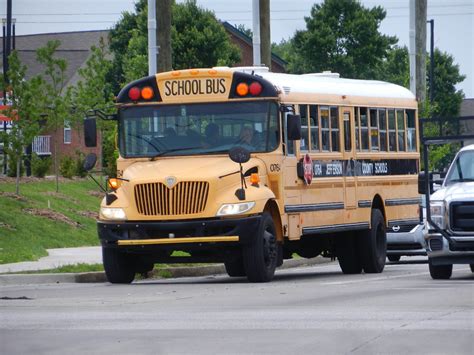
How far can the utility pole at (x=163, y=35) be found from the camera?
2642 centimetres

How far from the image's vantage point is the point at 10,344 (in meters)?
12.4

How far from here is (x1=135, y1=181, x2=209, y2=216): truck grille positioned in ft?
66.5

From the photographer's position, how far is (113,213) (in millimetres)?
20781

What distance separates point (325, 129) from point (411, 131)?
393 centimetres

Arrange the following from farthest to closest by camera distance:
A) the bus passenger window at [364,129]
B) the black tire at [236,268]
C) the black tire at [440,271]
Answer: the bus passenger window at [364,129]
the black tire at [236,268]
the black tire at [440,271]

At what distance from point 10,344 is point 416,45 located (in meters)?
31.1

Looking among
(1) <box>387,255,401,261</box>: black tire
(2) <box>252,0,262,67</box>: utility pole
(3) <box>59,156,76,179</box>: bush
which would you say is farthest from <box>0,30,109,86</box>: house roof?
(1) <box>387,255,401,261</box>: black tire

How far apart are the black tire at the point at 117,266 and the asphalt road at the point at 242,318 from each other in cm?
50

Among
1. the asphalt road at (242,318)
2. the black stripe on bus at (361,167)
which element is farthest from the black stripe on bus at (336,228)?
the asphalt road at (242,318)

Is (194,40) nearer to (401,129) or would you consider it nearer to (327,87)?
(401,129)

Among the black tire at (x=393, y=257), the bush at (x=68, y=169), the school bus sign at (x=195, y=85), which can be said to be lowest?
the black tire at (x=393, y=257)

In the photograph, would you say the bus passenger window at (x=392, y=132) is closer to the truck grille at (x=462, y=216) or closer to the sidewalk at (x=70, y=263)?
the sidewalk at (x=70, y=263)

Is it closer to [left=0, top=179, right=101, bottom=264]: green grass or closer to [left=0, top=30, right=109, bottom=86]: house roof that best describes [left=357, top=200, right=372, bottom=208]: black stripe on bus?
[left=0, top=179, right=101, bottom=264]: green grass

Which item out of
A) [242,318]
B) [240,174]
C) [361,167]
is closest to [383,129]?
[361,167]
